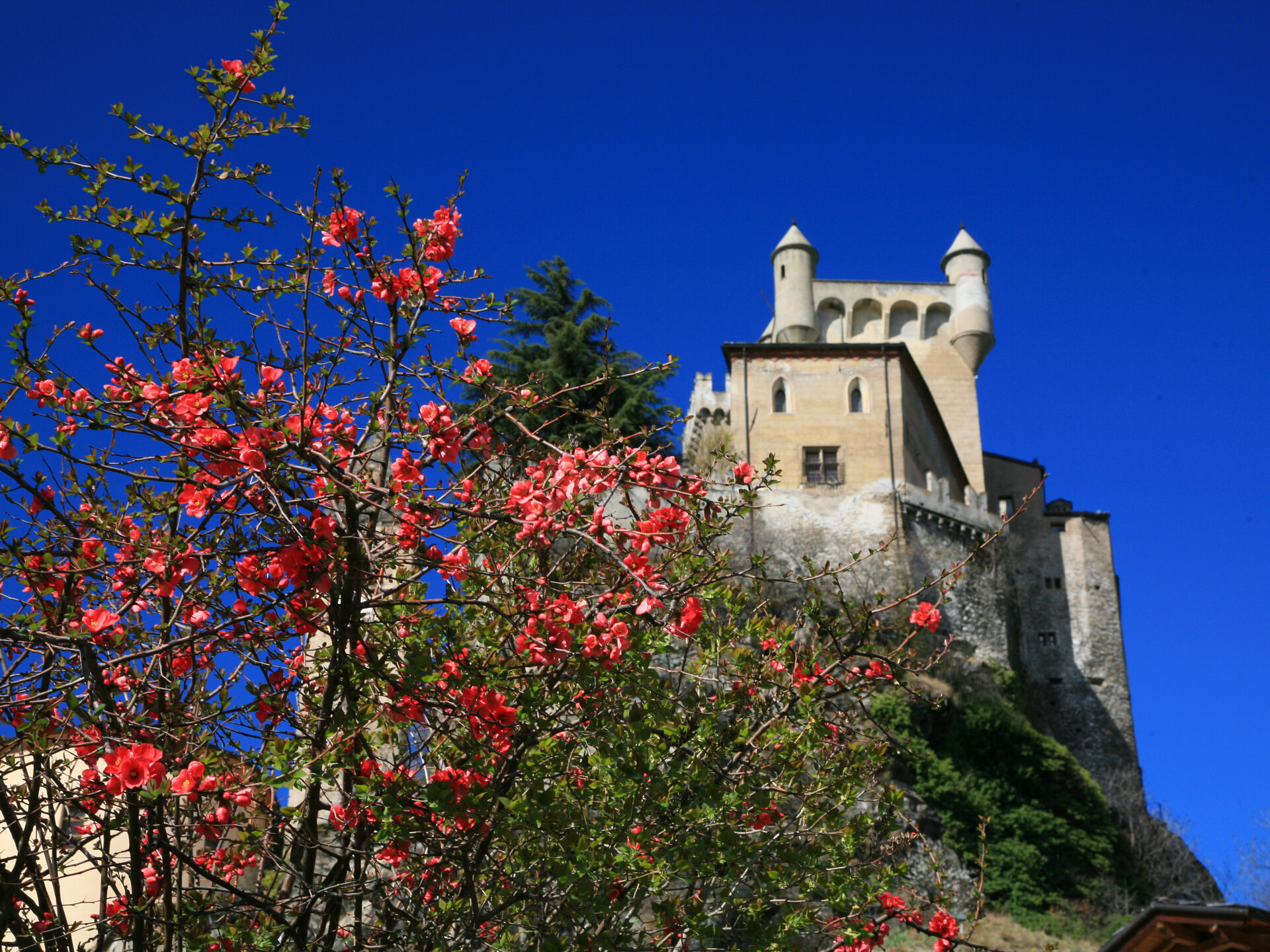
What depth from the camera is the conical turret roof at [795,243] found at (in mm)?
43125

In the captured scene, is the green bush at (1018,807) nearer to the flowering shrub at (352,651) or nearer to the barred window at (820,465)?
the barred window at (820,465)

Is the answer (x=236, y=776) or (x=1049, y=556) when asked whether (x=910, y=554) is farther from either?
(x=236, y=776)

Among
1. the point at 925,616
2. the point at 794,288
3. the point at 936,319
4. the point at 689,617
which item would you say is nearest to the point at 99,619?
the point at 689,617

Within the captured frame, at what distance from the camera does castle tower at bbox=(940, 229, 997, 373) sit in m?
42.8

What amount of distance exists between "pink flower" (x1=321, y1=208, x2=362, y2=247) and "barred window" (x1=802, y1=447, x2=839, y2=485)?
28.9 meters

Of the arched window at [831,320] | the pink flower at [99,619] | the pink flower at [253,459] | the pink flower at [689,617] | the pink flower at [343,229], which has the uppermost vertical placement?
the arched window at [831,320]

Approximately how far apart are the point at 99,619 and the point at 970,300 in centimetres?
4304

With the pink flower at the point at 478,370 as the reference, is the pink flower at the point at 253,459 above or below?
below

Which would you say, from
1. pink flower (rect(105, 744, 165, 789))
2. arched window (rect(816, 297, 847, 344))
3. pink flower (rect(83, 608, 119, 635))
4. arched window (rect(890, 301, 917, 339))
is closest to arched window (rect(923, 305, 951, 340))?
arched window (rect(890, 301, 917, 339))

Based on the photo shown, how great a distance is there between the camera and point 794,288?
42000 millimetres

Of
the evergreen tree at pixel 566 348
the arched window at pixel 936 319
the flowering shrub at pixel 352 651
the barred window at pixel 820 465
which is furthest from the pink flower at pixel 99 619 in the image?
the arched window at pixel 936 319

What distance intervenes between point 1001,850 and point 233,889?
26.4 m

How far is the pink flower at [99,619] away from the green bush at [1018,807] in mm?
23485

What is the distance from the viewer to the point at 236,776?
199 inches
